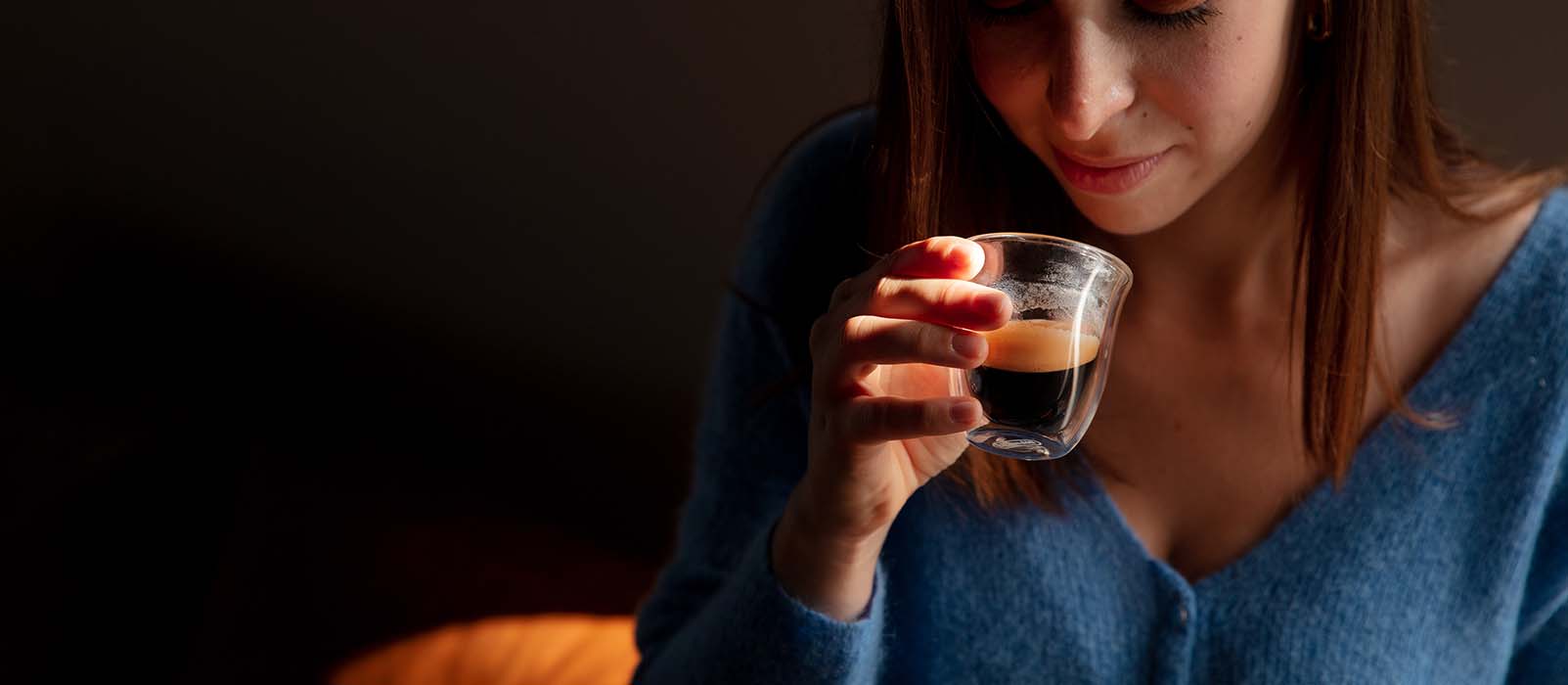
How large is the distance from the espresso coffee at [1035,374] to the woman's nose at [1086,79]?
17 centimetres

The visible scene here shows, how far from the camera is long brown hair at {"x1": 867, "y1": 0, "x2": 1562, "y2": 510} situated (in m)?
1.12

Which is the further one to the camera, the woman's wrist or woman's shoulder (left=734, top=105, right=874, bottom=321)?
woman's shoulder (left=734, top=105, right=874, bottom=321)

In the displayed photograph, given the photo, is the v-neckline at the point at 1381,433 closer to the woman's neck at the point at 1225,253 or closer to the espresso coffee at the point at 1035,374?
the woman's neck at the point at 1225,253

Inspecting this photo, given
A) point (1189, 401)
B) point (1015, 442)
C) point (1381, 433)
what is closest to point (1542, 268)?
point (1381, 433)

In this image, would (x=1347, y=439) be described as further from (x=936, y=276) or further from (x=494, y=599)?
(x=494, y=599)

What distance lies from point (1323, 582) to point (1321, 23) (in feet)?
1.58

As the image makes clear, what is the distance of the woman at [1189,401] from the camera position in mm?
1095

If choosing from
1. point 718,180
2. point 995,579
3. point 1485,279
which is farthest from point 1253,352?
point 718,180

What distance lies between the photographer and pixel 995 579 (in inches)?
52.9

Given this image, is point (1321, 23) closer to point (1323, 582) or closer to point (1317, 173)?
point (1317, 173)

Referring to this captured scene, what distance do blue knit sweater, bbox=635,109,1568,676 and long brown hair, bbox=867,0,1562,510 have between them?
0.13 feet

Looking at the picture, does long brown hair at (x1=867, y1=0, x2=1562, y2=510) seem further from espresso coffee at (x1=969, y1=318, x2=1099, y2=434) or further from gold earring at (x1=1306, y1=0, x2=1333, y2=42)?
espresso coffee at (x1=969, y1=318, x2=1099, y2=434)

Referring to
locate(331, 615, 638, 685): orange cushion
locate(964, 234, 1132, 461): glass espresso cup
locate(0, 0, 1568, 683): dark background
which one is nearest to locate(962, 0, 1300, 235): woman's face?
locate(964, 234, 1132, 461): glass espresso cup

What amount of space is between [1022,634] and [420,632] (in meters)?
0.91
